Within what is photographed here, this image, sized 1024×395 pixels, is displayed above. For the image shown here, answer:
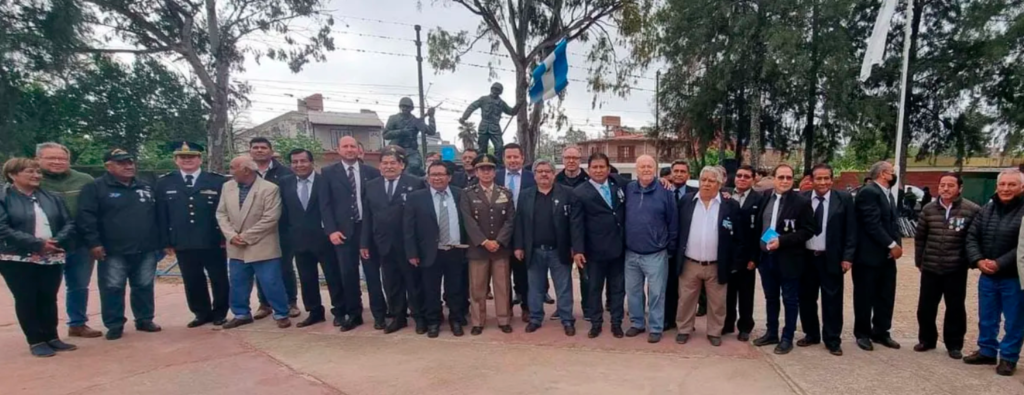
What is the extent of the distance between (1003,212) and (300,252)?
565cm

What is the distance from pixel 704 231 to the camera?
4.14 m

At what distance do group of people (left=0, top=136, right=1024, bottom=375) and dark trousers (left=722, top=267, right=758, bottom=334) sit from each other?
2 cm

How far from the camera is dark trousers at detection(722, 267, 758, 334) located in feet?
14.2

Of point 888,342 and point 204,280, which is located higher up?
point 204,280

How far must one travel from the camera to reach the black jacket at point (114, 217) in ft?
14.0

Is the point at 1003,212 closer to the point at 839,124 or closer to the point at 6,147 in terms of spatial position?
the point at 839,124

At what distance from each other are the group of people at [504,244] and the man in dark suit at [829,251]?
14mm

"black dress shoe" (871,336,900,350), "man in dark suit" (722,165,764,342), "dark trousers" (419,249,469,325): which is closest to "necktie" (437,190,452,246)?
"dark trousers" (419,249,469,325)

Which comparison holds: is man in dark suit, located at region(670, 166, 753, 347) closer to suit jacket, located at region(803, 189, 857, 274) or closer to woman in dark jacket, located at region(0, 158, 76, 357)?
suit jacket, located at region(803, 189, 857, 274)

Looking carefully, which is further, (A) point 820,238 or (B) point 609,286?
(B) point 609,286

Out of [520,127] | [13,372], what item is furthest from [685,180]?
[520,127]

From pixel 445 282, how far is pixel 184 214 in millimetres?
2460

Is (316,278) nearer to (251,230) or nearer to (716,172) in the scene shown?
(251,230)

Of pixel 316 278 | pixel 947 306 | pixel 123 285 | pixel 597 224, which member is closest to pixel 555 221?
pixel 597 224
